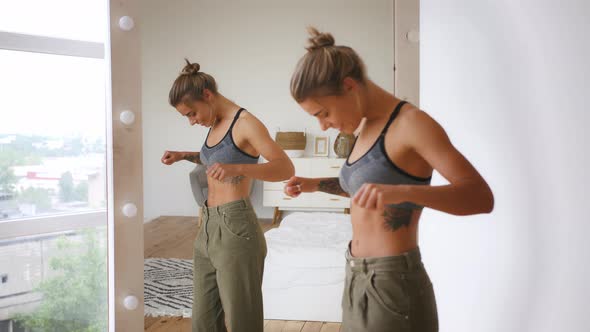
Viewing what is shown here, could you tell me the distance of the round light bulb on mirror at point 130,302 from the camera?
1.84m

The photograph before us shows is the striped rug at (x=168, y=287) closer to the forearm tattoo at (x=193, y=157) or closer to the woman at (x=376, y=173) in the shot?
the forearm tattoo at (x=193, y=157)

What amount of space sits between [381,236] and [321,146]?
5113 millimetres

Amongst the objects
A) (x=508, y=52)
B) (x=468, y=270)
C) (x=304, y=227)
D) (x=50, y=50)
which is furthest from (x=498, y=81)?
(x=304, y=227)

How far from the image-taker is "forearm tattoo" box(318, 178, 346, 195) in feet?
4.10

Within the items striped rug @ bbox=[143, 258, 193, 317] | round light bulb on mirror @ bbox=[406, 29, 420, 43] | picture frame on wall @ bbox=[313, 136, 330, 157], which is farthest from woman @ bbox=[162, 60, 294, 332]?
picture frame on wall @ bbox=[313, 136, 330, 157]

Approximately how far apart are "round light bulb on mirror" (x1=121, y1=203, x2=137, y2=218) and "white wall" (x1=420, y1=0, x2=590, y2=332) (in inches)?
39.0

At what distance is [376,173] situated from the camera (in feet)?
3.35

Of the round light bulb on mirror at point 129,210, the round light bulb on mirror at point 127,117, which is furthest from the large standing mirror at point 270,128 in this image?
the round light bulb on mirror at point 127,117

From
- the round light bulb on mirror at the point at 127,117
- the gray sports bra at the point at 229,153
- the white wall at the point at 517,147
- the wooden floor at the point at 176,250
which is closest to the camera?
the white wall at the point at 517,147

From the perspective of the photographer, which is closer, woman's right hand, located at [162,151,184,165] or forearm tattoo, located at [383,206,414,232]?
forearm tattoo, located at [383,206,414,232]

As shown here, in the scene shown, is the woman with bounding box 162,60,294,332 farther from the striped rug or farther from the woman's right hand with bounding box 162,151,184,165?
the striped rug

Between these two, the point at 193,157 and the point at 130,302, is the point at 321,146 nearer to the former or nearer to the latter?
the point at 193,157

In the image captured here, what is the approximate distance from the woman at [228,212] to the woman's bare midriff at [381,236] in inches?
21.7

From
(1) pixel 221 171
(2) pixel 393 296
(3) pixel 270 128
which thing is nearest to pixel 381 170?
(2) pixel 393 296
